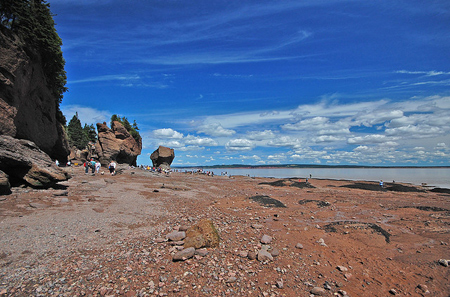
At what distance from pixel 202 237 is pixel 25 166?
13.7 m

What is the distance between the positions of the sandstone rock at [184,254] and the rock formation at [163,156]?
235 feet

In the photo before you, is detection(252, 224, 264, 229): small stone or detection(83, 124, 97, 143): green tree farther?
detection(83, 124, 97, 143): green tree

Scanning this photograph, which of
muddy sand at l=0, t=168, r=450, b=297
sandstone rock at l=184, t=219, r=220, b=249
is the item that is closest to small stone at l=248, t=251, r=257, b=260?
muddy sand at l=0, t=168, r=450, b=297

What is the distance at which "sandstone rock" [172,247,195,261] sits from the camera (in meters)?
6.95

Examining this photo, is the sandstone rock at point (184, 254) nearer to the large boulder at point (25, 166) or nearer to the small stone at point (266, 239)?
the small stone at point (266, 239)

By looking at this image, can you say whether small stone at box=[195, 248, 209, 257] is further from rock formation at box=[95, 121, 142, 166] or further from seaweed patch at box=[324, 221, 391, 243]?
rock formation at box=[95, 121, 142, 166]

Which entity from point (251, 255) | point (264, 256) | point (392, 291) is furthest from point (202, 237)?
point (392, 291)

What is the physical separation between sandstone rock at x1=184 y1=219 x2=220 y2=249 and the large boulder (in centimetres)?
1194

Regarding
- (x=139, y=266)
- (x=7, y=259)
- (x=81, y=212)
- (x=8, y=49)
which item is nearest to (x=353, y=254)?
(x=139, y=266)

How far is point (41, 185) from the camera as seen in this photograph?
1431 cm

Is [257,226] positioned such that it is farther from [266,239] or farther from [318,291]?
[318,291]

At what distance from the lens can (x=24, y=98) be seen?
20594 mm

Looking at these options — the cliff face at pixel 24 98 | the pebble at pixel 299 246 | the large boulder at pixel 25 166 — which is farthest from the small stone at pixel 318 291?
the cliff face at pixel 24 98

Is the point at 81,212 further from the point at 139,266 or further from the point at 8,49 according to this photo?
the point at 8,49
